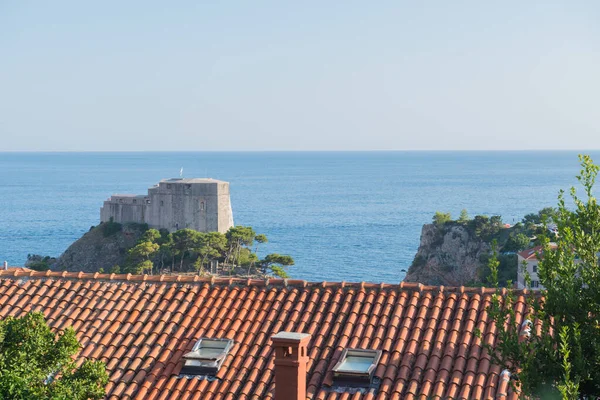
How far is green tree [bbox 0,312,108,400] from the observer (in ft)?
23.6

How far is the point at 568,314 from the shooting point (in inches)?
251

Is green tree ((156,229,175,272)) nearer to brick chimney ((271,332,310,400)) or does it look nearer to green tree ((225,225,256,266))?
green tree ((225,225,256,266))

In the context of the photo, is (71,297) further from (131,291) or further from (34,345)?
(34,345)

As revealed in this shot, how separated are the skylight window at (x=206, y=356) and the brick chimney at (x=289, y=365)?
3.70 feet

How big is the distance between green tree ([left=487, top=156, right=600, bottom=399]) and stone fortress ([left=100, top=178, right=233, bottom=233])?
82.1m

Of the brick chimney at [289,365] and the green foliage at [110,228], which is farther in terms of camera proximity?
the green foliage at [110,228]

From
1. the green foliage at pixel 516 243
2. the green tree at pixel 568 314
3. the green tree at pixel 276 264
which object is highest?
the green tree at pixel 568 314

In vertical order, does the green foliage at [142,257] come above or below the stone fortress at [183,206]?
below

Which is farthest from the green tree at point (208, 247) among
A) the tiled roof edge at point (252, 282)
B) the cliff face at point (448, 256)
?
the tiled roof edge at point (252, 282)

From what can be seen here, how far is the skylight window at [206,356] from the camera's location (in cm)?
934

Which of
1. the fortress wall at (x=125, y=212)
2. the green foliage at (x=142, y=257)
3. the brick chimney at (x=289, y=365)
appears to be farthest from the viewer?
the fortress wall at (x=125, y=212)

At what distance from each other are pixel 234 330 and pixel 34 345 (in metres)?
2.93

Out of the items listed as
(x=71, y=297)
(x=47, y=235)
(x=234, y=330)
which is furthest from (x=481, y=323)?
(x=47, y=235)

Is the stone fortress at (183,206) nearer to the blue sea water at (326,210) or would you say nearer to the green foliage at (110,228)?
the green foliage at (110,228)
